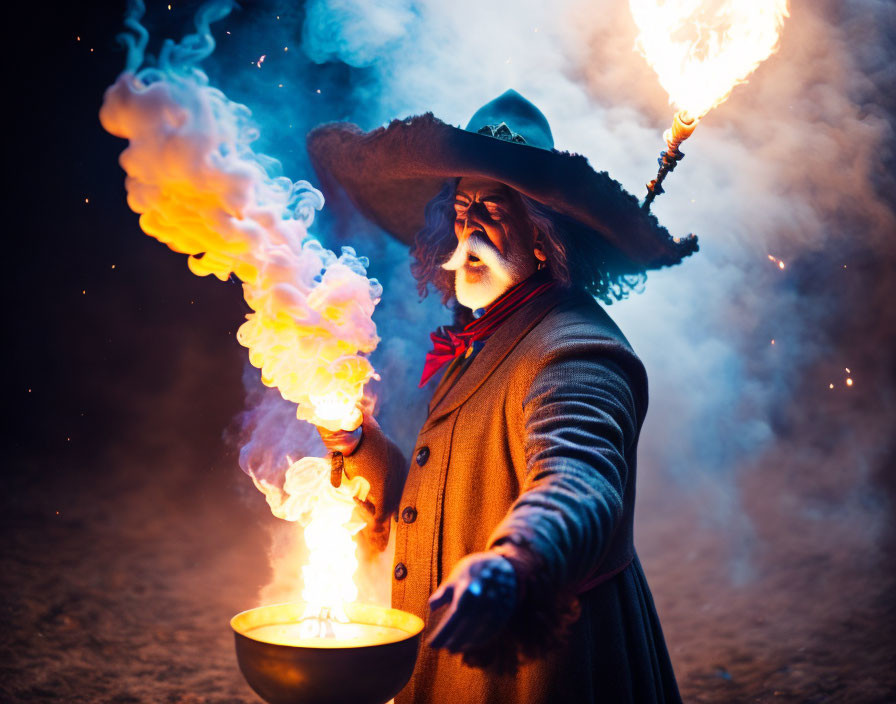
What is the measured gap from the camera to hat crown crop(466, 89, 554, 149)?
2010 millimetres

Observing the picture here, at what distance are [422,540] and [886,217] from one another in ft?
13.2

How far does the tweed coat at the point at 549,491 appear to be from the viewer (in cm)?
105

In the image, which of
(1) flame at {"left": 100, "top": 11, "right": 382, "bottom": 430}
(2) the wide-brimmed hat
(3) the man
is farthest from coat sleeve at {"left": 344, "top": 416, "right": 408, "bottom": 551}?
(2) the wide-brimmed hat

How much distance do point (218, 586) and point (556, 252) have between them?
259cm

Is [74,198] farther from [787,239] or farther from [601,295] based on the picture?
[787,239]

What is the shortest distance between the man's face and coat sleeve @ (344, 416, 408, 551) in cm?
61

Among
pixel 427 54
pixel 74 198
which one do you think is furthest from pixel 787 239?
pixel 74 198

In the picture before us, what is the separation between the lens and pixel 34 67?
2488 mm

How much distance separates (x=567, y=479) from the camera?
1020 millimetres

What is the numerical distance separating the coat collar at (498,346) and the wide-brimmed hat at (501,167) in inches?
11.9

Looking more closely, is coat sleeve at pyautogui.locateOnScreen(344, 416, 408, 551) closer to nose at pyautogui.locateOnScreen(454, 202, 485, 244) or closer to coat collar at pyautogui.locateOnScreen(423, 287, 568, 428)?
coat collar at pyautogui.locateOnScreen(423, 287, 568, 428)

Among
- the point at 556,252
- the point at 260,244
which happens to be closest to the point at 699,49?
the point at 556,252

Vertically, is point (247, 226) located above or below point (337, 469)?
above

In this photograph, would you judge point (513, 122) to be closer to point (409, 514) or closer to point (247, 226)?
point (247, 226)
